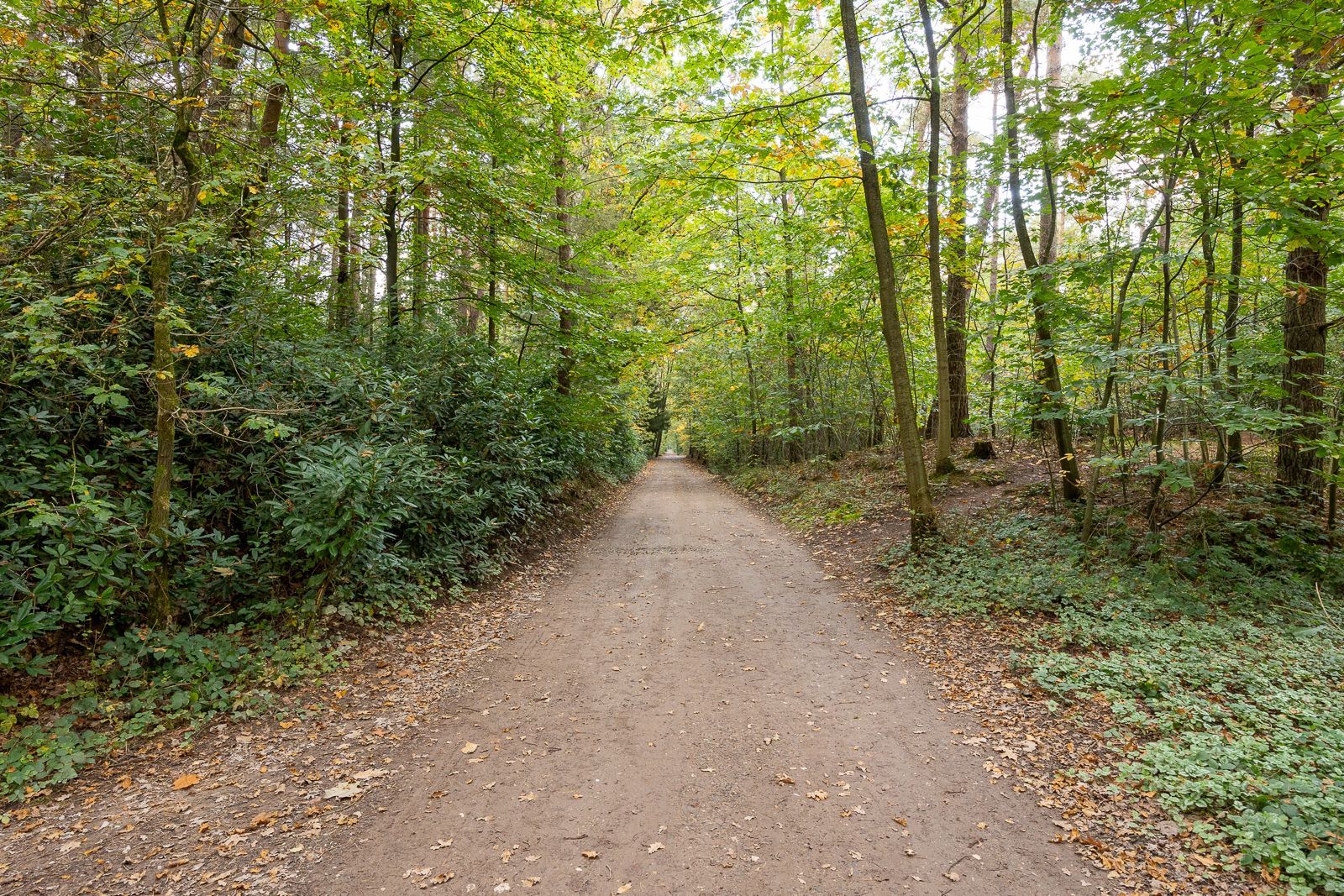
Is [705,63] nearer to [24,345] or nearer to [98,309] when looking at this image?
[98,309]

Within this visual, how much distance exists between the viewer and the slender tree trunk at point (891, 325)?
8.02 meters

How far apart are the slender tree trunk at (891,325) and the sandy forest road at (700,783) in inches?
99.5

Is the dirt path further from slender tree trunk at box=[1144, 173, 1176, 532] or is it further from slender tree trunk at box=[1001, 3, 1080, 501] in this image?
slender tree trunk at box=[1001, 3, 1080, 501]

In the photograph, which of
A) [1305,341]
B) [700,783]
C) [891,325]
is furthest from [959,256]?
[700,783]

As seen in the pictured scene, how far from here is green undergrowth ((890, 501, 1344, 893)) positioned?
3215mm

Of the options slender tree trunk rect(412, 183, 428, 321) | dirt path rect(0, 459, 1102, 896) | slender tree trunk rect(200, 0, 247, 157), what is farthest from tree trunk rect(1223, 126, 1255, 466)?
slender tree trunk rect(412, 183, 428, 321)

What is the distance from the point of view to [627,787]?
12.6 ft

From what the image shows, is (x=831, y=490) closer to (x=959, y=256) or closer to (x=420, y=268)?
(x=959, y=256)

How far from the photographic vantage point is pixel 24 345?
15.8 ft

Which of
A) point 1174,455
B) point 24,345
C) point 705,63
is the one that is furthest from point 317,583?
point 1174,455

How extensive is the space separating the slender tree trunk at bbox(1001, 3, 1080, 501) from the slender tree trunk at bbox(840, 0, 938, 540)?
67.3 inches

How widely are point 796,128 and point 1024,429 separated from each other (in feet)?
19.0

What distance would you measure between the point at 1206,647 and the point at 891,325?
5115mm

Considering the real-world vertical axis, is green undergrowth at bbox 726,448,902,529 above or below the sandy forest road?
above
